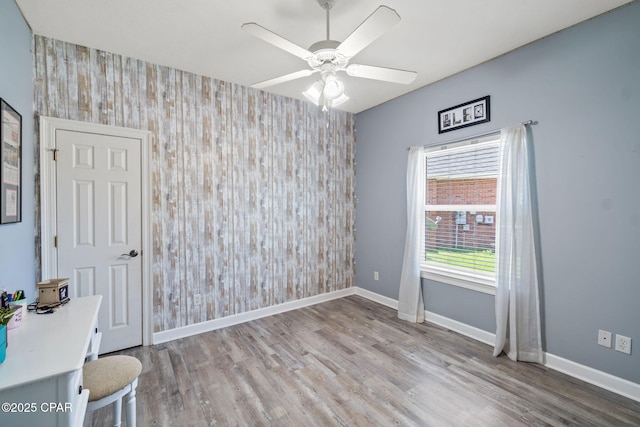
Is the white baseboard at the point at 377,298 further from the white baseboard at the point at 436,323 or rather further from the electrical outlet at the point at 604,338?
the electrical outlet at the point at 604,338

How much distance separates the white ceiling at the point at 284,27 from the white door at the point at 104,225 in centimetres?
85

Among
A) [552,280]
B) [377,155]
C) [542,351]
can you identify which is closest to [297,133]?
[377,155]

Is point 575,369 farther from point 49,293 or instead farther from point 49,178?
point 49,178

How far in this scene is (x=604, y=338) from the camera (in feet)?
6.95

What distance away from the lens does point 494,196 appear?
2803 mm

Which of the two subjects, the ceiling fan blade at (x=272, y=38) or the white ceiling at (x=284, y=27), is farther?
the white ceiling at (x=284, y=27)

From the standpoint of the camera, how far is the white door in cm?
245

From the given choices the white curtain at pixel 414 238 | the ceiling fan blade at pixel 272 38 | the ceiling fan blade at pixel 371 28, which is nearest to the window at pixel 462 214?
the white curtain at pixel 414 238

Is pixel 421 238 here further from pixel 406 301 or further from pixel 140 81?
pixel 140 81

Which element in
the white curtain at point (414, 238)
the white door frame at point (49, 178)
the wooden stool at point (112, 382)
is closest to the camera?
the wooden stool at point (112, 382)

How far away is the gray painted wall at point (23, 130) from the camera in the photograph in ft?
5.75

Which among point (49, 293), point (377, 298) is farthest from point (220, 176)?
point (377, 298)

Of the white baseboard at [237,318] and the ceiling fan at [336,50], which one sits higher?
the ceiling fan at [336,50]

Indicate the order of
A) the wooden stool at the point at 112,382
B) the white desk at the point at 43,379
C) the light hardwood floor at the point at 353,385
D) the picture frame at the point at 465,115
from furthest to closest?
1. the picture frame at the point at 465,115
2. the light hardwood floor at the point at 353,385
3. the wooden stool at the point at 112,382
4. the white desk at the point at 43,379
